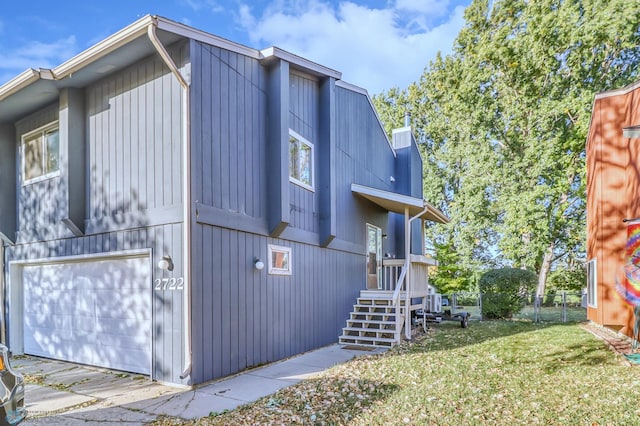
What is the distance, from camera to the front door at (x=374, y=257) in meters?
11.2

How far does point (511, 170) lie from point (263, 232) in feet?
51.9

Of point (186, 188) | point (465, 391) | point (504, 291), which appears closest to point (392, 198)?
point (465, 391)

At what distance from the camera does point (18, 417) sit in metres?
2.81

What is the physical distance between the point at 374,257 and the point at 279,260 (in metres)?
4.91

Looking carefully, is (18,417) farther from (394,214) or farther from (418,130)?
(418,130)

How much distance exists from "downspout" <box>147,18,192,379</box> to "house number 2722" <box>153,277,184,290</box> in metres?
0.12

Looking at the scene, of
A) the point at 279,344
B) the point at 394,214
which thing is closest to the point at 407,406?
the point at 279,344

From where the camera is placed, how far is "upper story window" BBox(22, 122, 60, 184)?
754 cm

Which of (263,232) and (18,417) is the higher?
(263,232)

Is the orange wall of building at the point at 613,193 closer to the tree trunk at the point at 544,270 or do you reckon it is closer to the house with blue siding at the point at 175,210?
the house with blue siding at the point at 175,210

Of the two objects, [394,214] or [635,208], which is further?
[394,214]

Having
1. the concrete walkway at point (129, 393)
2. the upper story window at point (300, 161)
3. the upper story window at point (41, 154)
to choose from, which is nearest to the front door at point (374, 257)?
the upper story window at point (300, 161)

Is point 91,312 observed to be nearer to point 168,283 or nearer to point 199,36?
point 168,283

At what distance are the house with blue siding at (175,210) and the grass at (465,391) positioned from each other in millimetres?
1473
